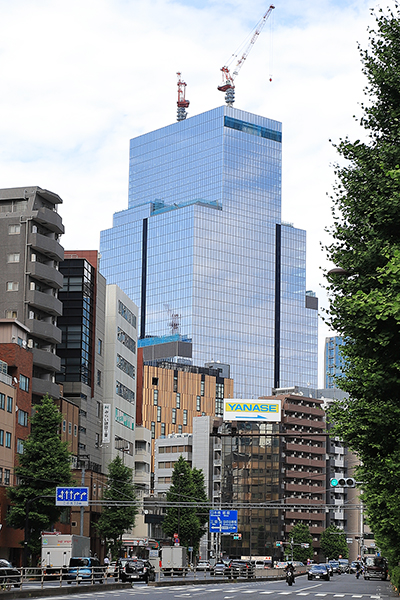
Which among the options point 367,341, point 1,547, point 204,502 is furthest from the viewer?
point 204,502

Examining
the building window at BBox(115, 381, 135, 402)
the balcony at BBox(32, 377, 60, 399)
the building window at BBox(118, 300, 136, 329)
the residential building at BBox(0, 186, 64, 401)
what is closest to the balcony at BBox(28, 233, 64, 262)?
the residential building at BBox(0, 186, 64, 401)

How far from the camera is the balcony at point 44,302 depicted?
94438mm

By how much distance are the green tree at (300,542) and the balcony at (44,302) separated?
8666 centimetres

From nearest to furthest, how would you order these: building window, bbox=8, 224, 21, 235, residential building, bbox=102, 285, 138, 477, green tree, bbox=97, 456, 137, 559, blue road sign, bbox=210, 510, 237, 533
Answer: building window, bbox=8, 224, 21, 235 → green tree, bbox=97, 456, 137, 559 → blue road sign, bbox=210, 510, 237, 533 → residential building, bbox=102, 285, 138, 477

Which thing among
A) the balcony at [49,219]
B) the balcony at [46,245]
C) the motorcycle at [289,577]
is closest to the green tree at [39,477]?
the motorcycle at [289,577]

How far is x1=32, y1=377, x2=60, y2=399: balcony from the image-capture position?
90438 mm

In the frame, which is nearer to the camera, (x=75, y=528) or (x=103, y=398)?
(x=75, y=528)

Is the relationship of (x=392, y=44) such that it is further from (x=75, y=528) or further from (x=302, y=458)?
(x=302, y=458)

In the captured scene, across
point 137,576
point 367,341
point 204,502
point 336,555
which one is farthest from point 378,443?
point 336,555

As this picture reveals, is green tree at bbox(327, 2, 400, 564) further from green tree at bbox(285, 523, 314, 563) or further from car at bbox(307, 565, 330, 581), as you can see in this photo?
green tree at bbox(285, 523, 314, 563)

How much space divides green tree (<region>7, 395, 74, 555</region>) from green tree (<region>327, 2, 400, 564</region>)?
41.5 m

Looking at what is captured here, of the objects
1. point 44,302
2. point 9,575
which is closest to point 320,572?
point 44,302

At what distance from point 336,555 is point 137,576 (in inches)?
4215

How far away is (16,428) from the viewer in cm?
8062
